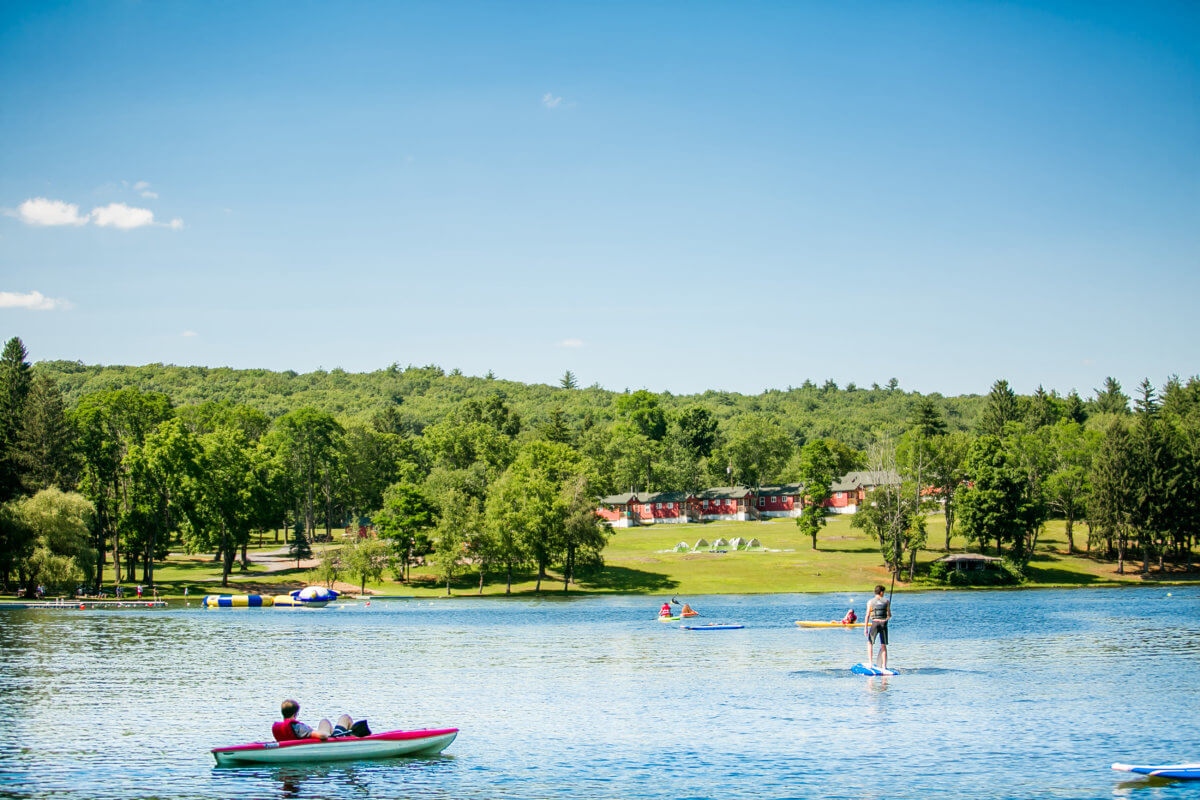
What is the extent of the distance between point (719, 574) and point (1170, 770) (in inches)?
3769

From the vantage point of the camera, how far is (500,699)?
4156 cm

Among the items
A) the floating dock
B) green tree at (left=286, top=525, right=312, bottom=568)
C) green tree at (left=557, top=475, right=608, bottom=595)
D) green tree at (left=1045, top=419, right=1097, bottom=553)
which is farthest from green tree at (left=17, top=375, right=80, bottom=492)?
green tree at (left=1045, top=419, right=1097, bottom=553)

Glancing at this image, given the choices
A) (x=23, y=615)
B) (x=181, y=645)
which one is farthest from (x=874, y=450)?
(x=23, y=615)

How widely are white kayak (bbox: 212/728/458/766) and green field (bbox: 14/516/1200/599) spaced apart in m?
80.7

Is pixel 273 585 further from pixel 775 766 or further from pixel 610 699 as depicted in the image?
pixel 775 766

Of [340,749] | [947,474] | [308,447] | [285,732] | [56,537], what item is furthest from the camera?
[308,447]

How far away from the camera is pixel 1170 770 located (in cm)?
2559

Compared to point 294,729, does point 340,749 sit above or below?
below

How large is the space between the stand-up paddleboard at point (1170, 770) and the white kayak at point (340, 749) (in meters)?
20.3

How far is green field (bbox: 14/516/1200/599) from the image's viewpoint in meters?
114

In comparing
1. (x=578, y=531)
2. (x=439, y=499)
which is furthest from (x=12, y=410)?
(x=578, y=531)

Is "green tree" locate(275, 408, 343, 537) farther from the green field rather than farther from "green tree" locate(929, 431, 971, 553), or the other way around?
"green tree" locate(929, 431, 971, 553)

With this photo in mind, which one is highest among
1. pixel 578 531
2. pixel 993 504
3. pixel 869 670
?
pixel 993 504

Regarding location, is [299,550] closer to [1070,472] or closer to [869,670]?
[869,670]
